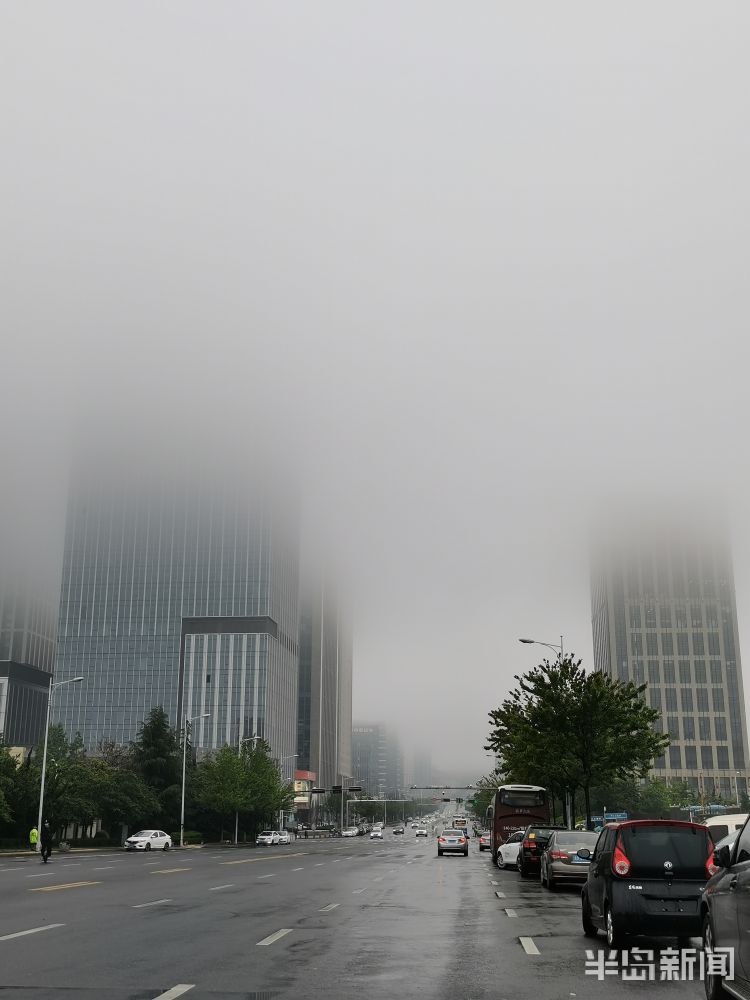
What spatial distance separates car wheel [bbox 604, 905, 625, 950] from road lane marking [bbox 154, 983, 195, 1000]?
581 cm

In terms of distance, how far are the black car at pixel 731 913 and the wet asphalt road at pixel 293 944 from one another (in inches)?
61.8

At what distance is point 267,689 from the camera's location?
167000 millimetres

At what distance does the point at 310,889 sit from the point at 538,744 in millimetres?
27537

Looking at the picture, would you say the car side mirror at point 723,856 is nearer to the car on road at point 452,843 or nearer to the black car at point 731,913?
the black car at point 731,913

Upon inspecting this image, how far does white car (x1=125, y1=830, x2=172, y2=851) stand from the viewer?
207 feet

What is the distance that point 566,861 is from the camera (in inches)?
1039

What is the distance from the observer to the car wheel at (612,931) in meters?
13.1

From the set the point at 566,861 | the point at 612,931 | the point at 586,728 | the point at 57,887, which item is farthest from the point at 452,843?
the point at 612,931

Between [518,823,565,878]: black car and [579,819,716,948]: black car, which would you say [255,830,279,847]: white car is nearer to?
[518,823,565,878]: black car

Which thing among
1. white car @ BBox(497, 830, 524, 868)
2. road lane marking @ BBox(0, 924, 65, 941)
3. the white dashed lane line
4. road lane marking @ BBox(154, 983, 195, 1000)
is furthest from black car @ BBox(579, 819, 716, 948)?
white car @ BBox(497, 830, 524, 868)

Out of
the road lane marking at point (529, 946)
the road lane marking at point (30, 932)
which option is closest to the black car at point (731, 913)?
the road lane marking at point (529, 946)

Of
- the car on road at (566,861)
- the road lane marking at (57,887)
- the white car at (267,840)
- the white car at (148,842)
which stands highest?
the car on road at (566,861)

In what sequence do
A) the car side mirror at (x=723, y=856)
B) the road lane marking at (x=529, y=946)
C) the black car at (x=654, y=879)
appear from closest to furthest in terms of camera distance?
the car side mirror at (x=723, y=856)
the black car at (x=654, y=879)
the road lane marking at (x=529, y=946)

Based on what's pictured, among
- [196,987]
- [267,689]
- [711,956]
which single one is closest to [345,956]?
[196,987]
